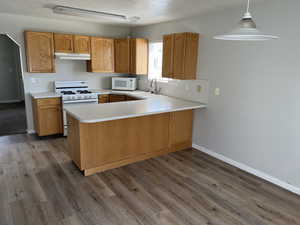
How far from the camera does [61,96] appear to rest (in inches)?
178

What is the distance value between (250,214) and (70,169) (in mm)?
2499

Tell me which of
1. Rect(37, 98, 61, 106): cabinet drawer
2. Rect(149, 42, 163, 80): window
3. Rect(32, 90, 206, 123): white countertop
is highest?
Rect(149, 42, 163, 80): window

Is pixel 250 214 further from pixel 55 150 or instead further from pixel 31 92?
pixel 31 92

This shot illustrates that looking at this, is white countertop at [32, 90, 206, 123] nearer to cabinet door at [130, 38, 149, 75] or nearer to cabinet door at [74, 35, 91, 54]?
cabinet door at [130, 38, 149, 75]

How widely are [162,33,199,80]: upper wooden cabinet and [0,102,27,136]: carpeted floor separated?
364cm

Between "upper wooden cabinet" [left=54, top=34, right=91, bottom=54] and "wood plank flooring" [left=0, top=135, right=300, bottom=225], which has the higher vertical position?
"upper wooden cabinet" [left=54, top=34, right=91, bottom=54]

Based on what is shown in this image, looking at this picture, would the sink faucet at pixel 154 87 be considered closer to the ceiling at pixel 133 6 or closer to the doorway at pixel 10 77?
the ceiling at pixel 133 6

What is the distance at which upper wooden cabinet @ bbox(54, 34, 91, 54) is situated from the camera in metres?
4.62

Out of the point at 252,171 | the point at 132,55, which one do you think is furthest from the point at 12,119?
the point at 252,171

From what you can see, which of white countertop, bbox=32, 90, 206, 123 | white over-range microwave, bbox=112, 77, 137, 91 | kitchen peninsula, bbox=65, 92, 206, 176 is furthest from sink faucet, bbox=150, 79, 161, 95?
kitchen peninsula, bbox=65, 92, 206, 176

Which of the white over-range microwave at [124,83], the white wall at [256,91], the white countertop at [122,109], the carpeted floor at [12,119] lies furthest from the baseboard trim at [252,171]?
the carpeted floor at [12,119]

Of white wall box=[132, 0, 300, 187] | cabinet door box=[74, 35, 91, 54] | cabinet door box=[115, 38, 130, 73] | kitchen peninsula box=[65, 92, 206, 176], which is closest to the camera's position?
white wall box=[132, 0, 300, 187]

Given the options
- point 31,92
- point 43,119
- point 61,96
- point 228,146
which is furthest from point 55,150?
point 228,146

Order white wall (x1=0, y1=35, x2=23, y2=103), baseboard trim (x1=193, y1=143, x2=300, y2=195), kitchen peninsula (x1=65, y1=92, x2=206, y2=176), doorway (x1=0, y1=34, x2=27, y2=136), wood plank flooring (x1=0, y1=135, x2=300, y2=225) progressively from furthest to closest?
white wall (x1=0, y1=35, x2=23, y2=103) < doorway (x1=0, y1=34, x2=27, y2=136) < kitchen peninsula (x1=65, y1=92, x2=206, y2=176) < baseboard trim (x1=193, y1=143, x2=300, y2=195) < wood plank flooring (x1=0, y1=135, x2=300, y2=225)
